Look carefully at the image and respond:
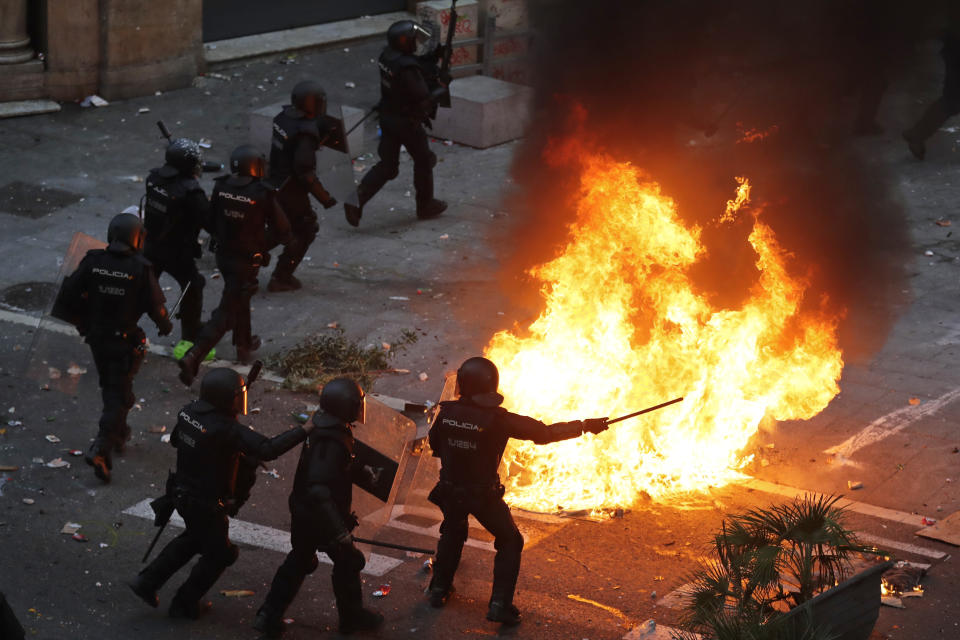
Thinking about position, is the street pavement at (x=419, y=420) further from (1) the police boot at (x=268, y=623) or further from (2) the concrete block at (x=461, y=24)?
(2) the concrete block at (x=461, y=24)

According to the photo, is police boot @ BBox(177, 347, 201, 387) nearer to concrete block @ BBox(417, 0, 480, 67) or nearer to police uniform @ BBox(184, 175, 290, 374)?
police uniform @ BBox(184, 175, 290, 374)

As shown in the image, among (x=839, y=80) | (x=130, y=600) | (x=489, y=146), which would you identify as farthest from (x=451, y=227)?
(x=130, y=600)

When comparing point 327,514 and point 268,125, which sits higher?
point 327,514

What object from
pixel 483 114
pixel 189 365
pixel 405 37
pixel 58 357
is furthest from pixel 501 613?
pixel 483 114

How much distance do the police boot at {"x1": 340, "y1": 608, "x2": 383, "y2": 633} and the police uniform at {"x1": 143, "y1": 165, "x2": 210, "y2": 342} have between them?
13.2 feet

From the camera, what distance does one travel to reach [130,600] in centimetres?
736

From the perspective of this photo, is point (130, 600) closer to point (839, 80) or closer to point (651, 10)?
point (651, 10)

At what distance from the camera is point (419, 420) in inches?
366

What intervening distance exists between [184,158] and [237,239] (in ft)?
2.31

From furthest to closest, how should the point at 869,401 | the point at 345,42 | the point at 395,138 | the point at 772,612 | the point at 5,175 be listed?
1. the point at 345,42
2. the point at 5,175
3. the point at 395,138
4. the point at 869,401
5. the point at 772,612

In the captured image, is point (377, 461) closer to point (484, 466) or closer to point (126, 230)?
point (484, 466)

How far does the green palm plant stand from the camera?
6336mm

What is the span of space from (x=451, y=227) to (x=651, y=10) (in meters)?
5.10

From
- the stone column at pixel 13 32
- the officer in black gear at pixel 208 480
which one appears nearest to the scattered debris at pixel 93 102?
the stone column at pixel 13 32
